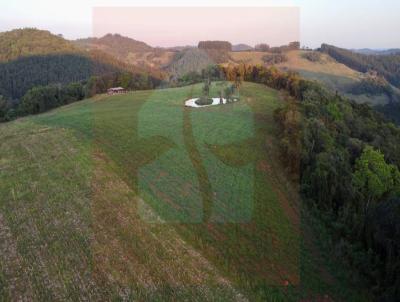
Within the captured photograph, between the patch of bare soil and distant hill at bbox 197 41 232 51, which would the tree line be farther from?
distant hill at bbox 197 41 232 51

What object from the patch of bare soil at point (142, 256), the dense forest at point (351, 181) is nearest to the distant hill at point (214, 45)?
the dense forest at point (351, 181)

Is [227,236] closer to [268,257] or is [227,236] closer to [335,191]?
[268,257]

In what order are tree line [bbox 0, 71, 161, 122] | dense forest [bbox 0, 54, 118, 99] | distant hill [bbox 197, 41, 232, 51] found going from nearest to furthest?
tree line [bbox 0, 71, 161, 122] < dense forest [bbox 0, 54, 118, 99] < distant hill [bbox 197, 41, 232, 51]

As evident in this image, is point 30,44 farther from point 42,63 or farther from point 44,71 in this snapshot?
point 44,71

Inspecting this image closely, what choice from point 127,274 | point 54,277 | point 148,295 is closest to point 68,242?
point 54,277

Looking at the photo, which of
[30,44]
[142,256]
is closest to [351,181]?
[142,256]

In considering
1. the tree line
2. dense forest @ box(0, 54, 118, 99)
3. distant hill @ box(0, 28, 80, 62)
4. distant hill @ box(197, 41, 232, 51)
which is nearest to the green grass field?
the tree line

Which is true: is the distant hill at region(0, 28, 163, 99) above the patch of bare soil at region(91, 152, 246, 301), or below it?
above
